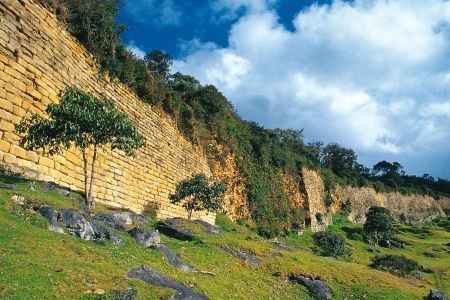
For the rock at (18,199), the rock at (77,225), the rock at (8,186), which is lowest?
the rock at (77,225)

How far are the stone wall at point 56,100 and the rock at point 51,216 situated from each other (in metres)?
3.25

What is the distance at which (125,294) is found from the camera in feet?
28.6

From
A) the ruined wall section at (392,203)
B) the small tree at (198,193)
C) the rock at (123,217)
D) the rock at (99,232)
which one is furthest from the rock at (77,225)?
the ruined wall section at (392,203)

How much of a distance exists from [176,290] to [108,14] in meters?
17.9

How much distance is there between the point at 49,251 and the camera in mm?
10133

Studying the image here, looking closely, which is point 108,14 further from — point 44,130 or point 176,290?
point 176,290

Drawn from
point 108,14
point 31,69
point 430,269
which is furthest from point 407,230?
point 31,69

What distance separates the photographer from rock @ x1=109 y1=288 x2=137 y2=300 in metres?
8.53

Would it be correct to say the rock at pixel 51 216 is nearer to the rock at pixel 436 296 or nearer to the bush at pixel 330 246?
the rock at pixel 436 296

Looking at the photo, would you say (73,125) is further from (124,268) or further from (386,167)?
(386,167)

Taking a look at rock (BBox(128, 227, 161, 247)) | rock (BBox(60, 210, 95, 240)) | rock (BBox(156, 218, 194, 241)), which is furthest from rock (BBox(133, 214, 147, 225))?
rock (BBox(60, 210, 95, 240))

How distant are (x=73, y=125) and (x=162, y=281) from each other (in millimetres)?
7787

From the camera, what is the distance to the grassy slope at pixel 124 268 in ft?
27.6

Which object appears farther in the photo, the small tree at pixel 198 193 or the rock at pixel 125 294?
the small tree at pixel 198 193
